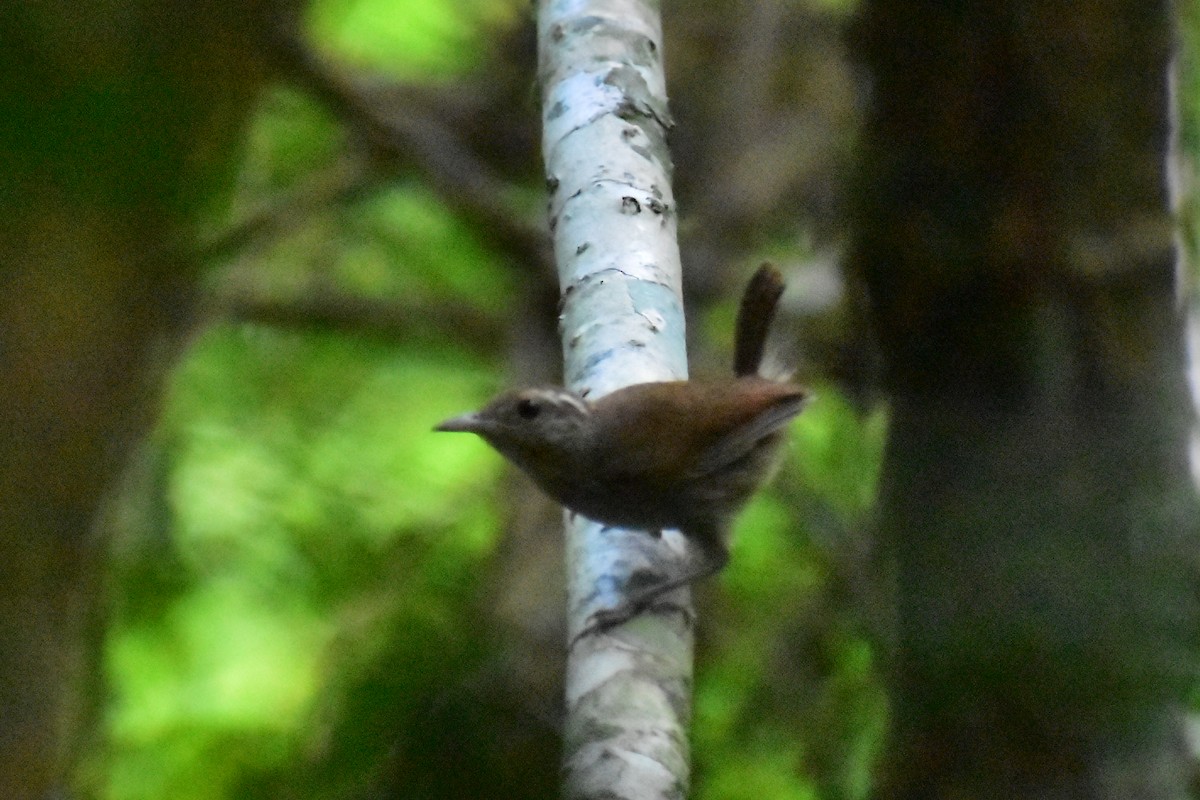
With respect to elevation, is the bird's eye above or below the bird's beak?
above

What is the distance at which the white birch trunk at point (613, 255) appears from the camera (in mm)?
2414

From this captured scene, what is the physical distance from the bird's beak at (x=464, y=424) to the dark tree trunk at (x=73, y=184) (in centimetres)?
150

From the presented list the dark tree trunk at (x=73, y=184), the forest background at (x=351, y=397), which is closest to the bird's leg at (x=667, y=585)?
the forest background at (x=351, y=397)

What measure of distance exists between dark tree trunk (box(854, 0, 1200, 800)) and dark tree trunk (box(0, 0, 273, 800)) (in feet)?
6.77

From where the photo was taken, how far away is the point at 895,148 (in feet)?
12.1

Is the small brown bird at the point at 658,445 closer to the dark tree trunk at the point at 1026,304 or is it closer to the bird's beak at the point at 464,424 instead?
the bird's beak at the point at 464,424

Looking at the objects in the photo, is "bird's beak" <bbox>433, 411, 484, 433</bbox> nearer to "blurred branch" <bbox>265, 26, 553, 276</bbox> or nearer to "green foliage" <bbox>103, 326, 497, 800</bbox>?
"green foliage" <bbox>103, 326, 497, 800</bbox>

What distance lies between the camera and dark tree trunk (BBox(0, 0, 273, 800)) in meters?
0.60

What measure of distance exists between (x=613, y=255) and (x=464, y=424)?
0.58 metres

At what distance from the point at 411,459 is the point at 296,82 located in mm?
1501

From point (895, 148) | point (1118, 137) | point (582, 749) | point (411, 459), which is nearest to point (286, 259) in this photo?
point (411, 459)

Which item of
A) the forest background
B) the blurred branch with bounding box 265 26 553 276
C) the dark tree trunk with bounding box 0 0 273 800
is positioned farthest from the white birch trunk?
the blurred branch with bounding box 265 26 553 276

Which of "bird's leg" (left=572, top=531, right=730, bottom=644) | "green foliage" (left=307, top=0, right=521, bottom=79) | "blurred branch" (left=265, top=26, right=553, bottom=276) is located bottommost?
"bird's leg" (left=572, top=531, right=730, bottom=644)

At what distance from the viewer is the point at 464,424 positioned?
320cm
